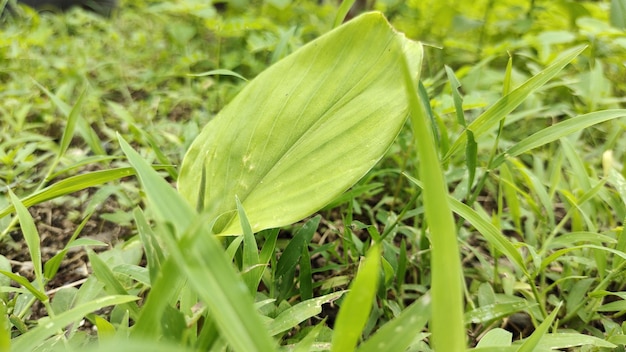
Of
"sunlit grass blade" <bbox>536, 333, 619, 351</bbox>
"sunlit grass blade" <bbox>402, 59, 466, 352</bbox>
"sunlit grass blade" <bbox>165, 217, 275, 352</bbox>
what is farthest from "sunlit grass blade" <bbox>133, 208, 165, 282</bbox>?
"sunlit grass blade" <bbox>536, 333, 619, 351</bbox>

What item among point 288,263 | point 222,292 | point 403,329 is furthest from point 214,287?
point 288,263

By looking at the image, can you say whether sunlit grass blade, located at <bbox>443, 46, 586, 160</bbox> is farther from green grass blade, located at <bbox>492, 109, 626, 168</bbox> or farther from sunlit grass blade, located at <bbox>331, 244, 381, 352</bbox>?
sunlit grass blade, located at <bbox>331, 244, 381, 352</bbox>

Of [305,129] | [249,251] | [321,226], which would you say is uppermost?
[305,129]

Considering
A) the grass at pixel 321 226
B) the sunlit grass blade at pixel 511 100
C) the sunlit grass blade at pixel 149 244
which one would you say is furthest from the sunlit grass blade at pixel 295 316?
the sunlit grass blade at pixel 511 100

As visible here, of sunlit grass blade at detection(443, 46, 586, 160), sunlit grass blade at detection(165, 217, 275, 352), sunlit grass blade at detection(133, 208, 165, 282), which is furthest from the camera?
sunlit grass blade at detection(443, 46, 586, 160)

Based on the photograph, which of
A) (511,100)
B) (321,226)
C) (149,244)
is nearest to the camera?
(149,244)

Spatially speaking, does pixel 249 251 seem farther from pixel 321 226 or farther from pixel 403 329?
pixel 321 226

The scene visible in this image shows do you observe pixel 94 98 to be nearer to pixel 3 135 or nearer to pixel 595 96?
pixel 3 135
